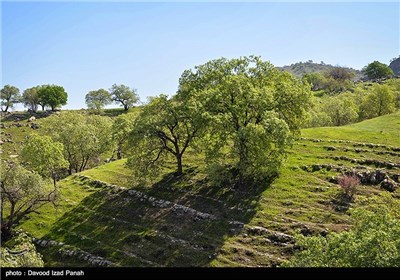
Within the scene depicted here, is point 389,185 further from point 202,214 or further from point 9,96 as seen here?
point 9,96

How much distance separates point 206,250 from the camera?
3891 cm

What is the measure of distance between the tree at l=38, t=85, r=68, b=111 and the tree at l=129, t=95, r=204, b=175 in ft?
445

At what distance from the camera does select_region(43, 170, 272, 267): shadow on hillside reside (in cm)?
3944

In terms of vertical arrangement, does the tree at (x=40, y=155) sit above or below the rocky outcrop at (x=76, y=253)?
above

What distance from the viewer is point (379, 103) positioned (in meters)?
92.0

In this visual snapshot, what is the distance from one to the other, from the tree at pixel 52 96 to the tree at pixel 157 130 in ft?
445

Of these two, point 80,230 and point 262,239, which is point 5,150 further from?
point 262,239

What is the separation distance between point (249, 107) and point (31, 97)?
157197 mm

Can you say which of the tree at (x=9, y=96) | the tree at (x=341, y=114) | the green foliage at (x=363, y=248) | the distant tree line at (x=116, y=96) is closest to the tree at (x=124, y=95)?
the distant tree line at (x=116, y=96)

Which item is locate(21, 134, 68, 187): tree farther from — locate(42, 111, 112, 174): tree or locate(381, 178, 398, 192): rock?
locate(381, 178, 398, 192): rock

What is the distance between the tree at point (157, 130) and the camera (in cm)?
5209

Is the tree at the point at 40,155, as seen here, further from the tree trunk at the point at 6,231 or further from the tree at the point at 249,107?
the tree at the point at 249,107

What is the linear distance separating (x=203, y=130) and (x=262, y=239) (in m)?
17.2

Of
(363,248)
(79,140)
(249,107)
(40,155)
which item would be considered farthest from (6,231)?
(363,248)
